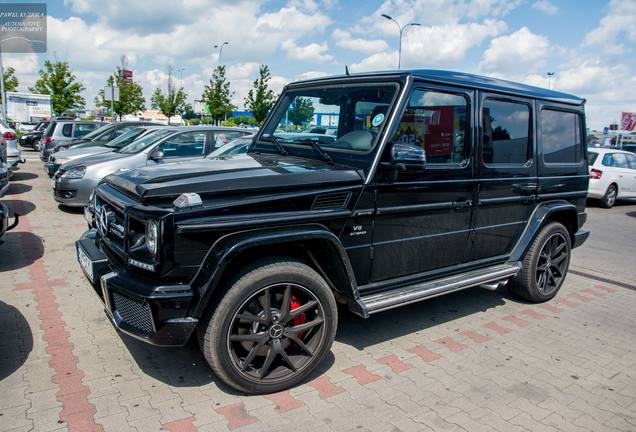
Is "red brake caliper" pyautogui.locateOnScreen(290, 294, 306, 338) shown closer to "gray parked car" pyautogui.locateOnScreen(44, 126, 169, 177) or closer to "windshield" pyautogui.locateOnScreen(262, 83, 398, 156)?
"windshield" pyautogui.locateOnScreen(262, 83, 398, 156)

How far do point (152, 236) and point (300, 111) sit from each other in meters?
2.19

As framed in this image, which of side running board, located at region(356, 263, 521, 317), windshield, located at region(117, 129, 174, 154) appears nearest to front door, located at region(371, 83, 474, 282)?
side running board, located at region(356, 263, 521, 317)

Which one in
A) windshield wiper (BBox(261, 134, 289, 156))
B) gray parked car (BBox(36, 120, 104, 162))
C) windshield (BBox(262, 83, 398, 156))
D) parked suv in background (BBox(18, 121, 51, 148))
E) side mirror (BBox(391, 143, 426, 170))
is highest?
parked suv in background (BBox(18, 121, 51, 148))

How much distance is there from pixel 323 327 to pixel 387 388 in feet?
2.12

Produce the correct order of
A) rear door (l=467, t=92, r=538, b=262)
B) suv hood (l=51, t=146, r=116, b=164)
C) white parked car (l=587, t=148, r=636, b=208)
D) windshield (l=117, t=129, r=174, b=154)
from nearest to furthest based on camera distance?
rear door (l=467, t=92, r=538, b=262) < windshield (l=117, t=129, r=174, b=154) < suv hood (l=51, t=146, r=116, b=164) < white parked car (l=587, t=148, r=636, b=208)

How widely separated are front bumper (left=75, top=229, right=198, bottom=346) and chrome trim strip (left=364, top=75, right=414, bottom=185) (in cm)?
154

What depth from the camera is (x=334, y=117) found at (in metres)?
4.10

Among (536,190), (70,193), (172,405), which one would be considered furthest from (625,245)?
(70,193)

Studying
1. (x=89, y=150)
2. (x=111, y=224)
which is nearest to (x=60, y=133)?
(x=89, y=150)

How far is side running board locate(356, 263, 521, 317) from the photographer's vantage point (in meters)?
3.48

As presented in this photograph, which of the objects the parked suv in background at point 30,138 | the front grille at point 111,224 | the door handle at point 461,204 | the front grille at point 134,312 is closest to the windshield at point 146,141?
the front grille at point 111,224

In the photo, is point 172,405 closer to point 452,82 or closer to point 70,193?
point 452,82

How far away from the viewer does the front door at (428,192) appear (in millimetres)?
3592

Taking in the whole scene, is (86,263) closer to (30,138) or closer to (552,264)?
(552,264)
